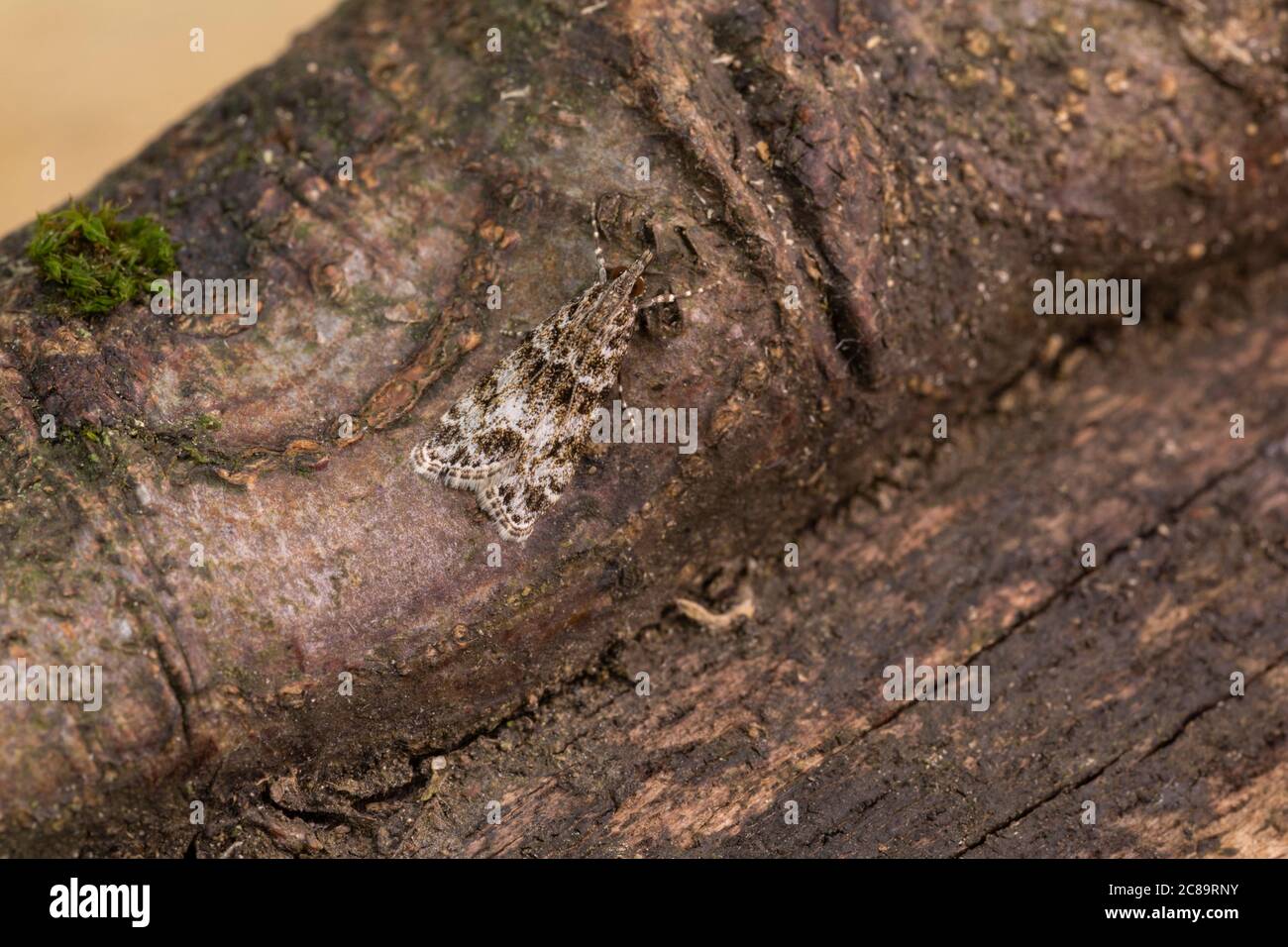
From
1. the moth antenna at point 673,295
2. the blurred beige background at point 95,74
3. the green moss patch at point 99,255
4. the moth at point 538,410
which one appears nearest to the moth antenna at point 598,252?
the moth at point 538,410

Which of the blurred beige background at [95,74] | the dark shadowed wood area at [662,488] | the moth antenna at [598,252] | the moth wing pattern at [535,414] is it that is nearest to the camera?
the dark shadowed wood area at [662,488]

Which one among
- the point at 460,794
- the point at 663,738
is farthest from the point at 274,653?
the point at 663,738

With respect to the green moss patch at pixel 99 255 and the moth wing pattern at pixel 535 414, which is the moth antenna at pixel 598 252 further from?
the green moss patch at pixel 99 255

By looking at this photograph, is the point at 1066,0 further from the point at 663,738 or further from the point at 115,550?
the point at 115,550

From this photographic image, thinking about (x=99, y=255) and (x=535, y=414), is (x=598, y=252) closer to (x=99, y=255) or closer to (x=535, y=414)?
(x=535, y=414)

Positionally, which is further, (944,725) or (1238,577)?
(1238,577)

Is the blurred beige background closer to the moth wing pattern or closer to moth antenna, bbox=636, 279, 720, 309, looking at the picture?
the moth wing pattern

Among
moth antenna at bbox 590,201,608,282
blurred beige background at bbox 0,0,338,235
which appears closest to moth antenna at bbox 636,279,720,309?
moth antenna at bbox 590,201,608,282
